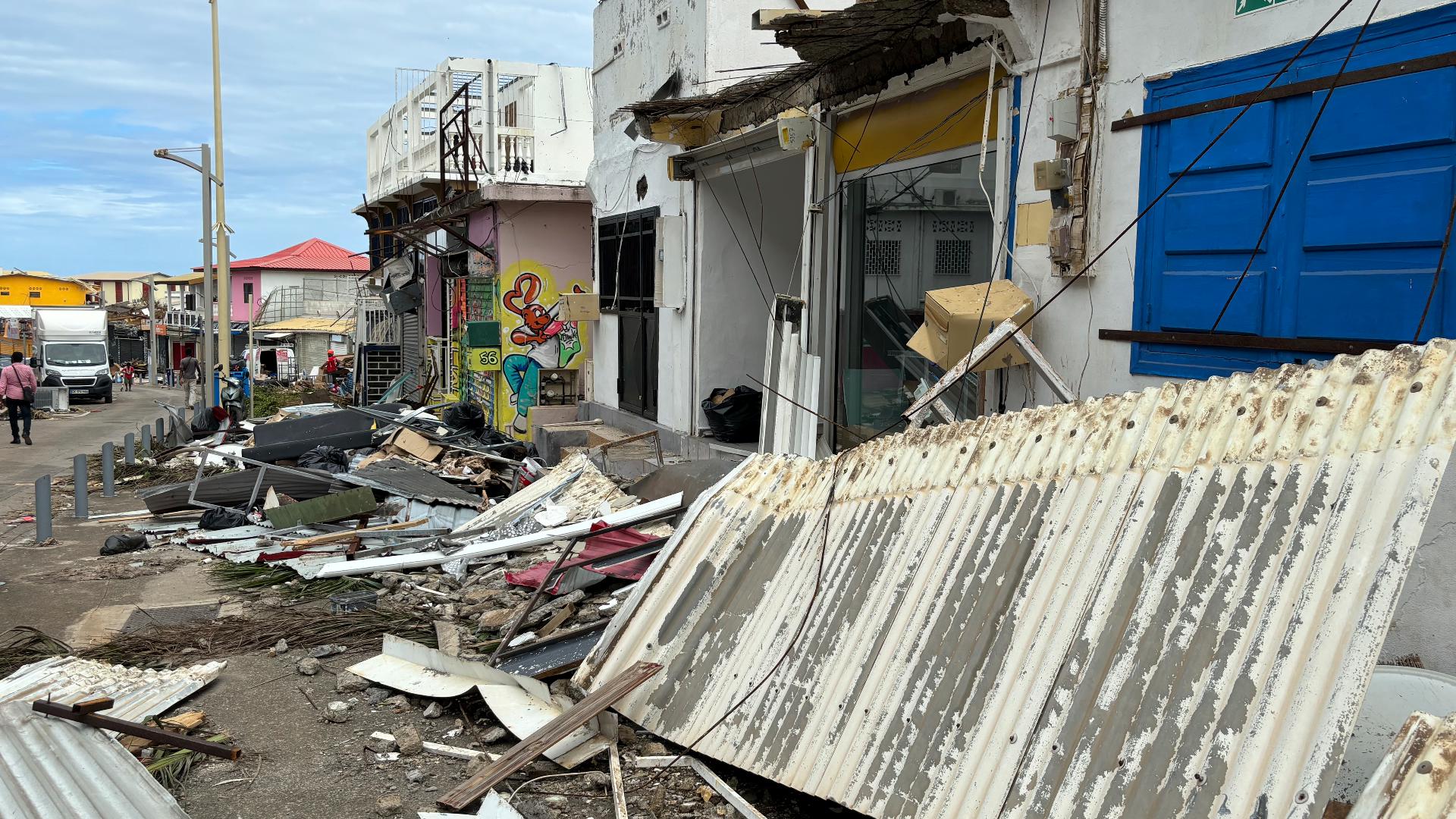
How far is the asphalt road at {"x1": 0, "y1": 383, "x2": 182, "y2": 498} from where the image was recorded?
17.4 meters

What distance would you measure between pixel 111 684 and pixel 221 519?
17.4 feet

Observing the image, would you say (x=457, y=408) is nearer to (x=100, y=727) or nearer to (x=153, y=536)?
(x=153, y=536)

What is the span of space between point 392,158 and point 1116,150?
1261 inches

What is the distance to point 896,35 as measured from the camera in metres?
7.84

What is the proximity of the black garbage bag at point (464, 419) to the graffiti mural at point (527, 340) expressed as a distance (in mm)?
3210

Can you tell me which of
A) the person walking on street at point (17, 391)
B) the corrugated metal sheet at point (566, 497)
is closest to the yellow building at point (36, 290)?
the person walking on street at point (17, 391)

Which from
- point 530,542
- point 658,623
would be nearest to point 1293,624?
point 658,623

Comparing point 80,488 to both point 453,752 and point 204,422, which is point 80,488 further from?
point 453,752

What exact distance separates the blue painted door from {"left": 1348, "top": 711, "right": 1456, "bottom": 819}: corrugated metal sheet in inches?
111

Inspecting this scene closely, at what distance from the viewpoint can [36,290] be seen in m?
70.5

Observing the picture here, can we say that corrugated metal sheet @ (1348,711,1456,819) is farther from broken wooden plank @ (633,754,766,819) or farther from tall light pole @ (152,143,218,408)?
tall light pole @ (152,143,218,408)

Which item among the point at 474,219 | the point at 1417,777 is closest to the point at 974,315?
the point at 1417,777

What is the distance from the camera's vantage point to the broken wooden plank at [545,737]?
4.49m

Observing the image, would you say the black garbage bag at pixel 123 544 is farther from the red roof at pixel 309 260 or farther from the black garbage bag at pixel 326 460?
the red roof at pixel 309 260
